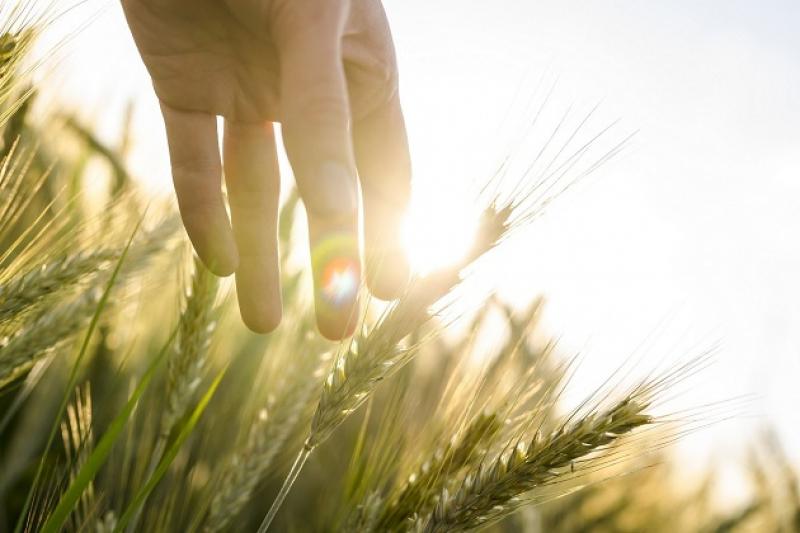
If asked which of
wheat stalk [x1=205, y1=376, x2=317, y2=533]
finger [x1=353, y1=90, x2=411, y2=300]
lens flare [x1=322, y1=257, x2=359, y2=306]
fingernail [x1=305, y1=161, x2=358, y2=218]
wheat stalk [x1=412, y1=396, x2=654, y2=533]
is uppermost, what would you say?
fingernail [x1=305, y1=161, x2=358, y2=218]

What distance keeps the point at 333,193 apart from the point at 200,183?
54cm

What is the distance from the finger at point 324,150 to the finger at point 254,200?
1.22ft

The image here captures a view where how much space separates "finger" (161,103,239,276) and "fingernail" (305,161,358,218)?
1.20 ft

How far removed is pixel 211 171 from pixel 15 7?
0.37m

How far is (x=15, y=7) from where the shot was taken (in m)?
1.05

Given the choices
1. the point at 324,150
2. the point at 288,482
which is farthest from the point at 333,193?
the point at 288,482

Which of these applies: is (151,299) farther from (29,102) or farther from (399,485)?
(399,485)

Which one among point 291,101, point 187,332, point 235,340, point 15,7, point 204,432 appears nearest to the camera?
point 291,101

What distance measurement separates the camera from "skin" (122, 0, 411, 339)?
0.96m

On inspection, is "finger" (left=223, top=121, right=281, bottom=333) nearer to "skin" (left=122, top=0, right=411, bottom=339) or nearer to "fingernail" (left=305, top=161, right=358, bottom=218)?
"skin" (left=122, top=0, right=411, bottom=339)

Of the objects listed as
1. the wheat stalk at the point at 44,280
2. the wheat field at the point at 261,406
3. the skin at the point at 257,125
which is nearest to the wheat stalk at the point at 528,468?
the wheat field at the point at 261,406

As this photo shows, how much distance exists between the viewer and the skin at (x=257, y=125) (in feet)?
3.15

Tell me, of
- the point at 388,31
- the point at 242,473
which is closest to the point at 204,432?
the point at 242,473

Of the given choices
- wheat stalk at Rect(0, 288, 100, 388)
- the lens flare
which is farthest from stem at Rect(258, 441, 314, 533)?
wheat stalk at Rect(0, 288, 100, 388)
